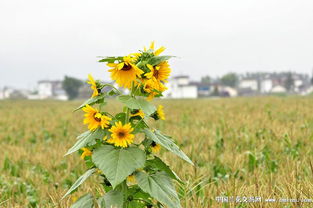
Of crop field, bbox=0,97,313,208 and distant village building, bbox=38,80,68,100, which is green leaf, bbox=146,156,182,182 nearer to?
crop field, bbox=0,97,313,208

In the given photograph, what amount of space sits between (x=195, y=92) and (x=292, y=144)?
3924 inches

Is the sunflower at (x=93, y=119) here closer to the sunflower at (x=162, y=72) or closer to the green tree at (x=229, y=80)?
the sunflower at (x=162, y=72)

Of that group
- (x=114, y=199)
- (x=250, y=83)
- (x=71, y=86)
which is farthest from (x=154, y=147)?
(x=250, y=83)

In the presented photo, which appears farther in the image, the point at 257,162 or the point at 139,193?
the point at 257,162

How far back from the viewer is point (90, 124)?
5.36ft

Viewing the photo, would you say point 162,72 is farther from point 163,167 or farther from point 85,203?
point 85,203

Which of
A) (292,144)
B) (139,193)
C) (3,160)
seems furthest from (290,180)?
(3,160)

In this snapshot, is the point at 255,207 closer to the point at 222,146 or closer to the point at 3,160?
the point at 222,146

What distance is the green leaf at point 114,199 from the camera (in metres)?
1.58

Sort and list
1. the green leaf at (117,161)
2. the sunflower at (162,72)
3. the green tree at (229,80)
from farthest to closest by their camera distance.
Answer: the green tree at (229,80) < the sunflower at (162,72) < the green leaf at (117,161)

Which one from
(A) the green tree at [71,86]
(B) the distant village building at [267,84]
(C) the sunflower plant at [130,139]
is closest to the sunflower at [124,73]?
(C) the sunflower plant at [130,139]

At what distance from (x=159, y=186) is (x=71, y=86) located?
90570 mm

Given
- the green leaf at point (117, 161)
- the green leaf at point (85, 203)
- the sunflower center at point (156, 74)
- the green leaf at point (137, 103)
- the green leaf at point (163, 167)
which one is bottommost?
the green leaf at point (85, 203)

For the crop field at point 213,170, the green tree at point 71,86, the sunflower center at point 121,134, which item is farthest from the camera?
the green tree at point 71,86
